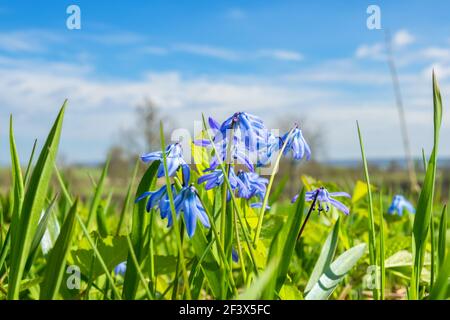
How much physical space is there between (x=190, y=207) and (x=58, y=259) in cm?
29

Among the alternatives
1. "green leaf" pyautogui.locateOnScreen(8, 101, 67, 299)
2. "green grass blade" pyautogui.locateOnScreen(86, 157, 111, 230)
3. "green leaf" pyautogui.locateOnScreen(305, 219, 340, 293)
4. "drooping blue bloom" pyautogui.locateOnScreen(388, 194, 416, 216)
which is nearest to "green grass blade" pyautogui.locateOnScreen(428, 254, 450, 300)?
Result: "green leaf" pyautogui.locateOnScreen(305, 219, 340, 293)

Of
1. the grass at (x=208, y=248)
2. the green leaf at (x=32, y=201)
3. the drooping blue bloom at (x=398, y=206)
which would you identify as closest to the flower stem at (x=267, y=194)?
the grass at (x=208, y=248)

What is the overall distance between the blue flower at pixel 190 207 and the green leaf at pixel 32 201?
0.92ft

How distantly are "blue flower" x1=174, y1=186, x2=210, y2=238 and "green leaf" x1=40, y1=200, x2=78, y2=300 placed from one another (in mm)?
243

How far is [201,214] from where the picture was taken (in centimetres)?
116

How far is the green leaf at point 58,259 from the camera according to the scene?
987 millimetres

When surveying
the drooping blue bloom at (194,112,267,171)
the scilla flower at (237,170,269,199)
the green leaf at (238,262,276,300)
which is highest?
the drooping blue bloom at (194,112,267,171)

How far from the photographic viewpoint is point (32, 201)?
106 cm

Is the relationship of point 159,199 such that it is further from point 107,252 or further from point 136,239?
point 107,252

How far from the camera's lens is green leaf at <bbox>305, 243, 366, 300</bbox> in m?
1.20

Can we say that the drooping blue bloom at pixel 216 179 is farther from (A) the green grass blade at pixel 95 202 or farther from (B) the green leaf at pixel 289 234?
(A) the green grass blade at pixel 95 202

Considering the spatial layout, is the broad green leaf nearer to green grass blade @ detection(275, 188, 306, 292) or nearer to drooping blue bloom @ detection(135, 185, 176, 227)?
drooping blue bloom @ detection(135, 185, 176, 227)
